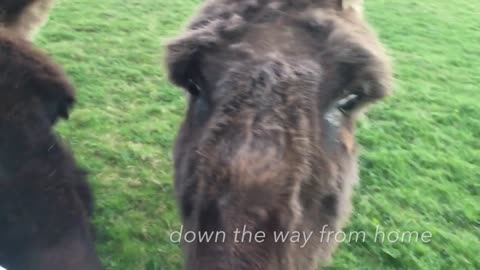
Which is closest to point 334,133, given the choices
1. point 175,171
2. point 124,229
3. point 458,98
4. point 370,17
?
point 175,171

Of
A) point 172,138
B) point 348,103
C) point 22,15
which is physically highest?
point 348,103

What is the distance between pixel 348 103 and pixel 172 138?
348 centimetres

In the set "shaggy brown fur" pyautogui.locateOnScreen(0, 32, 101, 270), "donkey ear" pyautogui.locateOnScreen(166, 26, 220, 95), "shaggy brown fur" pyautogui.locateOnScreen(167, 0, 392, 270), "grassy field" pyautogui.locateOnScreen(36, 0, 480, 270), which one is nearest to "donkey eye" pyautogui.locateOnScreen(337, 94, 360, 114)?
"shaggy brown fur" pyautogui.locateOnScreen(167, 0, 392, 270)

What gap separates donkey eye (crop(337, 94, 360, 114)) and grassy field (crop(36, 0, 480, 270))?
74.3 inches

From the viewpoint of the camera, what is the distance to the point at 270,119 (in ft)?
8.04

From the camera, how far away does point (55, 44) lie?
8125 mm

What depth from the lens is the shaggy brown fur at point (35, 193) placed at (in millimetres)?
2770

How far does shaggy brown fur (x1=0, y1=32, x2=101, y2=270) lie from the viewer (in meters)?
2.77

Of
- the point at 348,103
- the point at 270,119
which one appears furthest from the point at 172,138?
the point at 270,119

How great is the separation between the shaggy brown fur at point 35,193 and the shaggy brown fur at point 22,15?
0.95m

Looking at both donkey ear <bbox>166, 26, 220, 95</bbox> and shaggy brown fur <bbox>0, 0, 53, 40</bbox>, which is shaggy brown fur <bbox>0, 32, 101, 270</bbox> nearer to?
donkey ear <bbox>166, 26, 220, 95</bbox>

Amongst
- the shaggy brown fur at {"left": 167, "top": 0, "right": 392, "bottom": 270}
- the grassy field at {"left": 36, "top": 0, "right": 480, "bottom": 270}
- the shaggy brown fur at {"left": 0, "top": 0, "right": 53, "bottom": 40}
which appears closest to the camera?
the shaggy brown fur at {"left": 167, "top": 0, "right": 392, "bottom": 270}

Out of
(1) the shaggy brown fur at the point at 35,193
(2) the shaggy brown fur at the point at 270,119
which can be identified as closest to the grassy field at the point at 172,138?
(1) the shaggy brown fur at the point at 35,193

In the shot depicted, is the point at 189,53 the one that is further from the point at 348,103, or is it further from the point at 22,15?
the point at 22,15
